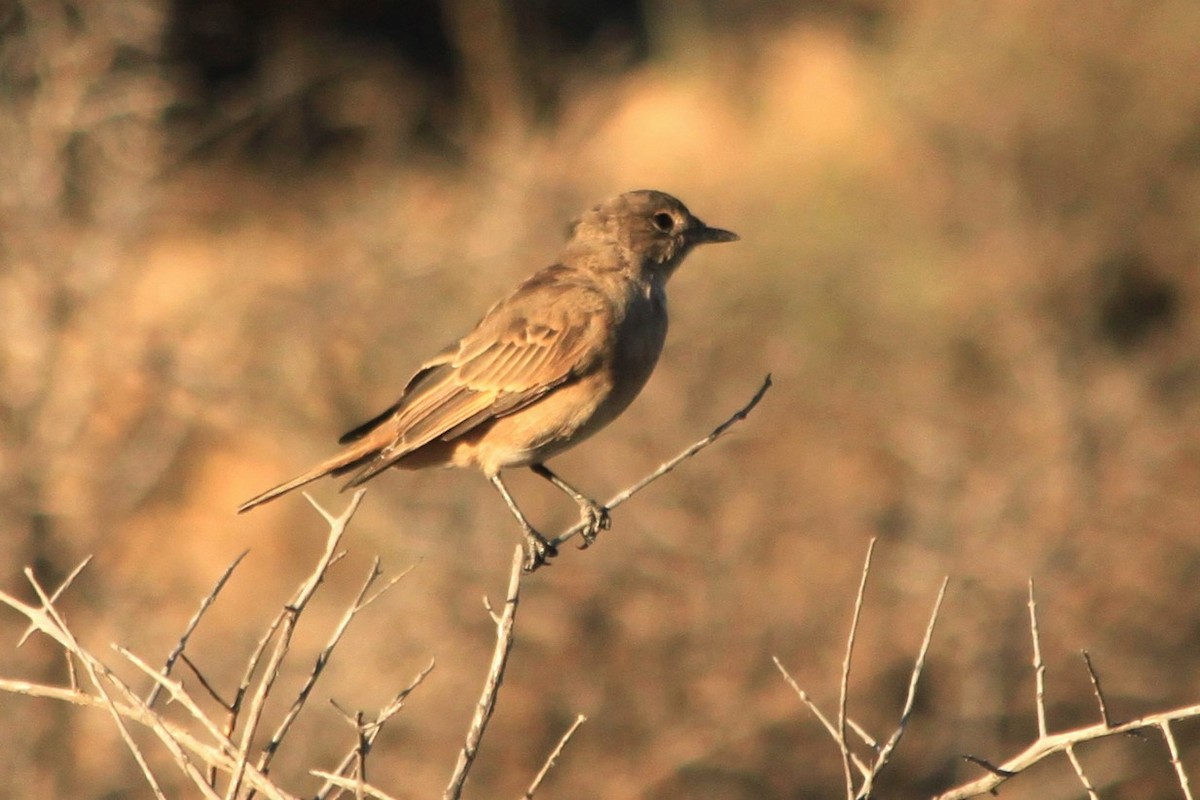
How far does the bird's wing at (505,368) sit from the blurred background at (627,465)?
3.88m

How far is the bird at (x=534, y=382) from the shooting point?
18.7 ft

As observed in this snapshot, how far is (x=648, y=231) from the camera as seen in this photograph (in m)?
6.32

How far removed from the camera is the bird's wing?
573 centimetres

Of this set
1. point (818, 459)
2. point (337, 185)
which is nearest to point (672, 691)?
point (818, 459)

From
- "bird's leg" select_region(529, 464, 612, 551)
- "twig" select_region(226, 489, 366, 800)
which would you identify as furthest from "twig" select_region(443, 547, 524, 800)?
"bird's leg" select_region(529, 464, 612, 551)

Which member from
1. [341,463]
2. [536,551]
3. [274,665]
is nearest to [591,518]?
[536,551]

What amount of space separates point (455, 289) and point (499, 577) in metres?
2.28

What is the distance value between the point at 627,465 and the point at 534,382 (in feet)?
15.5

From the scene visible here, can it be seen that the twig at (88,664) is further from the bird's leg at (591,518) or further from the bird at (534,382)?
the bird's leg at (591,518)

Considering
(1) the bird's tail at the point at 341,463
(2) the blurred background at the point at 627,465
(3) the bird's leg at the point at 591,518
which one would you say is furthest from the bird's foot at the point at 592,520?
(2) the blurred background at the point at 627,465

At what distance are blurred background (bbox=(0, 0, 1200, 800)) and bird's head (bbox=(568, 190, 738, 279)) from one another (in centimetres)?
374

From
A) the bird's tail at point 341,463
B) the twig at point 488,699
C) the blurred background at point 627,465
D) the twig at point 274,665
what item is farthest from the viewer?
the blurred background at point 627,465

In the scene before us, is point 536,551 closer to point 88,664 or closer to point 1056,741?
point 88,664

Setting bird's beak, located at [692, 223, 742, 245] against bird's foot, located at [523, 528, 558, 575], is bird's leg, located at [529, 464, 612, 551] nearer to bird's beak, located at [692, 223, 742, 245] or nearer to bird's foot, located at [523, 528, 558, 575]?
bird's foot, located at [523, 528, 558, 575]
